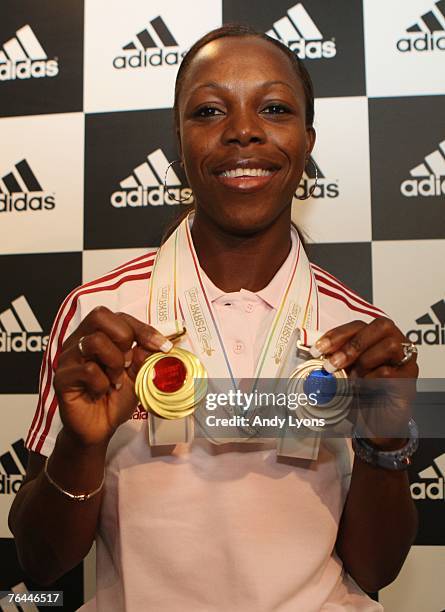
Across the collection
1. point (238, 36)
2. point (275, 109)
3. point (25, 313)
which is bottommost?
point (25, 313)

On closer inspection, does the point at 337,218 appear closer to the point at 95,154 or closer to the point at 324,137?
the point at 324,137

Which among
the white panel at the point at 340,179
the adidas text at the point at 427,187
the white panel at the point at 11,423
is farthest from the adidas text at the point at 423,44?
the white panel at the point at 11,423

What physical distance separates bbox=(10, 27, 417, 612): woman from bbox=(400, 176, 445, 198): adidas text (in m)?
0.35

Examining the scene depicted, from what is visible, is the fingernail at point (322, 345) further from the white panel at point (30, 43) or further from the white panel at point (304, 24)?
the white panel at point (30, 43)

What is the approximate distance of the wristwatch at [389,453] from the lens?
0.75 metres

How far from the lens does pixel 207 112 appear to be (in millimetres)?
862

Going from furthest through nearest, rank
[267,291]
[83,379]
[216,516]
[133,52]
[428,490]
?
1. [133,52]
2. [428,490]
3. [267,291]
4. [216,516]
5. [83,379]

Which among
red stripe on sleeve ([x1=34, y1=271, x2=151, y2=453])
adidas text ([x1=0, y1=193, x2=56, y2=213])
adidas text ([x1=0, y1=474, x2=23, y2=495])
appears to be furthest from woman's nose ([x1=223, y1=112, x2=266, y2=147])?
adidas text ([x1=0, y1=474, x2=23, y2=495])

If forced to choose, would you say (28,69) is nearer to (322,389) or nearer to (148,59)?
(148,59)

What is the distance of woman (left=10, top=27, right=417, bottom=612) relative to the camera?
0.79m

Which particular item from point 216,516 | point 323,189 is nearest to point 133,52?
point 323,189

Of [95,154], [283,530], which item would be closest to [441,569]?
[283,530]

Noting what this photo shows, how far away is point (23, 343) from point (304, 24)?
823mm

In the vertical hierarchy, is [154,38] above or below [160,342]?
above
